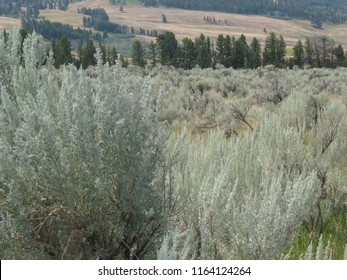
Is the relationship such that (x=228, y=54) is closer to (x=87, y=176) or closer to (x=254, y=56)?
(x=254, y=56)

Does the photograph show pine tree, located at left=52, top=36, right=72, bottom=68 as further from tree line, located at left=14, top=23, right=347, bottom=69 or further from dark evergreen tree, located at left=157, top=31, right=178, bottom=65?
dark evergreen tree, located at left=157, top=31, right=178, bottom=65

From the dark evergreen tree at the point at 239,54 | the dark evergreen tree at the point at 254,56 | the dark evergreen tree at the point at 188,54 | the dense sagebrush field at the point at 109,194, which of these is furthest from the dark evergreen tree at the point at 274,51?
the dense sagebrush field at the point at 109,194

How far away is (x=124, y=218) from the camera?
339 cm

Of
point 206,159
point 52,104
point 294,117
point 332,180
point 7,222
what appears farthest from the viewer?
point 294,117

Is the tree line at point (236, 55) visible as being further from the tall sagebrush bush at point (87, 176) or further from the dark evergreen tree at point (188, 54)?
the tall sagebrush bush at point (87, 176)

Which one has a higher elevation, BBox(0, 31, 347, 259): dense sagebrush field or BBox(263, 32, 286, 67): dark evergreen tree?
BBox(0, 31, 347, 259): dense sagebrush field

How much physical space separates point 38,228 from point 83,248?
0.35 m

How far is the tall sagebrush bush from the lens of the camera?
3090 millimetres

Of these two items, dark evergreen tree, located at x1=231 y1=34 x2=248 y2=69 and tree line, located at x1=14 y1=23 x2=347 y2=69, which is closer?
tree line, located at x1=14 y1=23 x2=347 y2=69

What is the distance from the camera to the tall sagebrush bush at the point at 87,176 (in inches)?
122

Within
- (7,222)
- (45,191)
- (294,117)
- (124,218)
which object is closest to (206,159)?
(124,218)

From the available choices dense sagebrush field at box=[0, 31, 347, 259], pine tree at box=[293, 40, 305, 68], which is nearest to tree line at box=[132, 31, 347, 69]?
pine tree at box=[293, 40, 305, 68]

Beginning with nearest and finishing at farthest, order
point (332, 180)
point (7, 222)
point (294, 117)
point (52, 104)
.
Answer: point (7, 222) → point (52, 104) → point (332, 180) → point (294, 117)

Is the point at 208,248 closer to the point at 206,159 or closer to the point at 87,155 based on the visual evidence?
the point at 87,155
